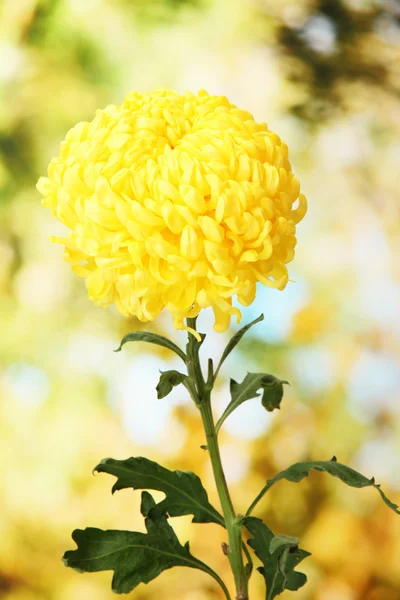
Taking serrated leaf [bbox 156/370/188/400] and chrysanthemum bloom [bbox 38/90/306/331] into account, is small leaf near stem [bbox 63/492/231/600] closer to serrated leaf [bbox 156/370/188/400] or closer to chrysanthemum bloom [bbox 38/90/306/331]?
serrated leaf [bbox 156/370/188/400]

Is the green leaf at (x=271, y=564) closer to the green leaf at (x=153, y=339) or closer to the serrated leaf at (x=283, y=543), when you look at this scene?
the serrated leaf at (x=283, y=543)

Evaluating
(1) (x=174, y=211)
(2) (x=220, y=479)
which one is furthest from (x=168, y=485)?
(1) (x=174, y=211)

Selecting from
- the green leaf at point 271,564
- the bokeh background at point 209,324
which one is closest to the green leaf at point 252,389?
the green leaf at point 271,564

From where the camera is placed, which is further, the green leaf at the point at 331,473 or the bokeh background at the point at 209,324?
the bokeh background at the point at 209,324

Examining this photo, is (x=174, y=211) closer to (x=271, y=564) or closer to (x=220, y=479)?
(x=220, y=479)

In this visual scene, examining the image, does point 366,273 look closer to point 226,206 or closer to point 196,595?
point 196,595

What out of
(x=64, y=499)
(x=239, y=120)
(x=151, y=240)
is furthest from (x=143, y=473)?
(x=64, y=499)
